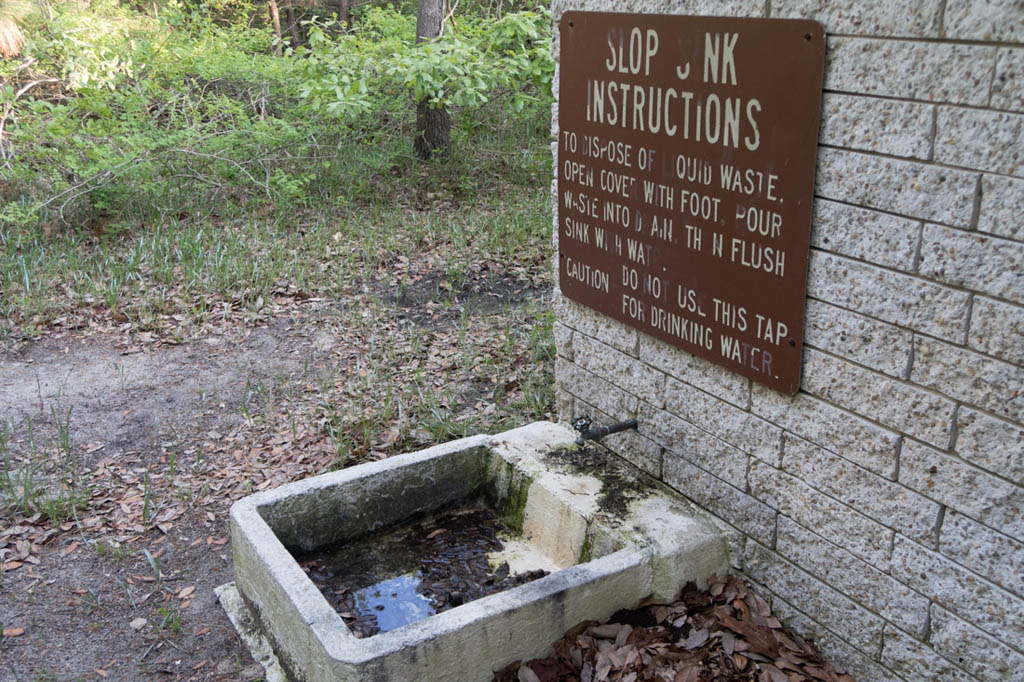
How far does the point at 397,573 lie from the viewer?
3574 millimetres

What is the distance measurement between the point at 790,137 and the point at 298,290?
17.1 feet

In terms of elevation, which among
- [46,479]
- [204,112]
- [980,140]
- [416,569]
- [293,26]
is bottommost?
[46,479]

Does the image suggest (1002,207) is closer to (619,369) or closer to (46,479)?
(619,369)

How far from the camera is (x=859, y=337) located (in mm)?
2625

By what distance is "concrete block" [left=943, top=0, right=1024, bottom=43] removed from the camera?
2.08m

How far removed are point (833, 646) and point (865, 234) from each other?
1.35m

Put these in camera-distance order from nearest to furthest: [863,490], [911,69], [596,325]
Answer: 1. [911,69]
2. [863,490]
3. [596,325]

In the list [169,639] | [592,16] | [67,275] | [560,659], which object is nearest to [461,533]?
[560,659]

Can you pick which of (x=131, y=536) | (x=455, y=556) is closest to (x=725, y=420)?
(x=455, y=556)

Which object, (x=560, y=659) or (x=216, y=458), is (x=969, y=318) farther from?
(x=216, y=458)

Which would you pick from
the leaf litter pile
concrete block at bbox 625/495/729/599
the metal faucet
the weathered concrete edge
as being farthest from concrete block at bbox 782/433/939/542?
the weathered concrete edge

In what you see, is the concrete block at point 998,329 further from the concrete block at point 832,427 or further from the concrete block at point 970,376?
the concrete block at point 832,427

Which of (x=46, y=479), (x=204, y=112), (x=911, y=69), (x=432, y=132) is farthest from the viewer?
(x=432, y=132)

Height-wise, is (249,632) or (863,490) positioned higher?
(863,490)
